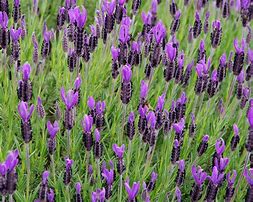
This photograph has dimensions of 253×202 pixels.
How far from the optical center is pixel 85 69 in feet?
8.52

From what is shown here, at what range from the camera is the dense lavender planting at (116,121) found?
6.57 feet

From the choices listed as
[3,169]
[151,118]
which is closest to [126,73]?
[151,118]

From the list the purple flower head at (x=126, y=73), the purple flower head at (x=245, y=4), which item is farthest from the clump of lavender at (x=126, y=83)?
the purple flower head at (x=245, y=4)

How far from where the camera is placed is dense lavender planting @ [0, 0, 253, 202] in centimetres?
200

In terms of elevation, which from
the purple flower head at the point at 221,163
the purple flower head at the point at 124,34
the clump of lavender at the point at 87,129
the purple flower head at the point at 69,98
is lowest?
the purple flower head at the point at 221,163

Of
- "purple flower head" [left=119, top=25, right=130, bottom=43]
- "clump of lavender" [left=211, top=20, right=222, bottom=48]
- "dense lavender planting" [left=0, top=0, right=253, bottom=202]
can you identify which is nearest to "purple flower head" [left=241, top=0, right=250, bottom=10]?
"dense lavender planting" [left=0, top=0, right=253, bottom=202]

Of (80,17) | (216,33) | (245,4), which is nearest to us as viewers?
(80,17)

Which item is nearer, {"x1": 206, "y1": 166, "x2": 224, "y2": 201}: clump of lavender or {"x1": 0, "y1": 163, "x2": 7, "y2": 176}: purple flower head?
{"x1": 0, "y1": 163, "x2": 7, "y2": 176}: purple flower head

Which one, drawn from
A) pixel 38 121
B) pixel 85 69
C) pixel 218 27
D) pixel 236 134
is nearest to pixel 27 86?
pixel 38 121

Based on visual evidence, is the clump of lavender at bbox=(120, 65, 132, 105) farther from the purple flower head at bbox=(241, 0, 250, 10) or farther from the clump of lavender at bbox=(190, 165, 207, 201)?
the purple flower head at bbox=(241, 0, 250, 10)

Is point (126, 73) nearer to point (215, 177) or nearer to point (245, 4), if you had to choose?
point (215, 177)

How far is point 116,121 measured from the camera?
8.46ft

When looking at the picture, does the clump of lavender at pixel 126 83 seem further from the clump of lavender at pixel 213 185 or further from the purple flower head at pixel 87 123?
the clump of lavender at pixel 213 185

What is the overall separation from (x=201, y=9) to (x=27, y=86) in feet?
5.90
